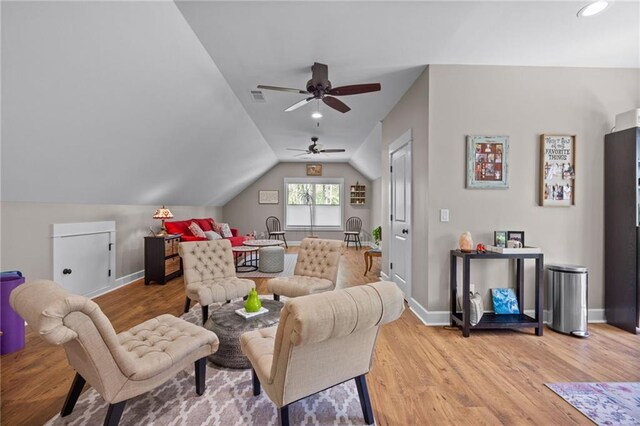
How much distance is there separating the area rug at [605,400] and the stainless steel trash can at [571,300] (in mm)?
827

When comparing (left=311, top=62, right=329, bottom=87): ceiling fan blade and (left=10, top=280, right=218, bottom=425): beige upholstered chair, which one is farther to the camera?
(left=311, top=62, right=329, bottom=87): ceiling fan blade

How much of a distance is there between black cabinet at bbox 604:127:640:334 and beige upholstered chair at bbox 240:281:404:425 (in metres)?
3.03

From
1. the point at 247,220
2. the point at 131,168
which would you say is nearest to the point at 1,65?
the point at 131,168

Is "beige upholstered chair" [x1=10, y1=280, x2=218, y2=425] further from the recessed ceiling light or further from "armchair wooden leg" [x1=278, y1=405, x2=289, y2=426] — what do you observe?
the recessed ceiling light

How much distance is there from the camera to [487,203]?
9.99ft

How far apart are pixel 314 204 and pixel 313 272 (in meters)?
6.17

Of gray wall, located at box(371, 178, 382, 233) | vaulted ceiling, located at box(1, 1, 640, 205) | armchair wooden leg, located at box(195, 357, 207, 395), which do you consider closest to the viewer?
armchair wooden leg, located at box(195, 357, 207, 395)

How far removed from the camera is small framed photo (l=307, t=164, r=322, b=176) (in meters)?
9.33

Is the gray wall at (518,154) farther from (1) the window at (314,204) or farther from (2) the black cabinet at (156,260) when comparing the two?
(1) the window at (314,204)

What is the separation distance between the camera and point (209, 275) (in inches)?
129

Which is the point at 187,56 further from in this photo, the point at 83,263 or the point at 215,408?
the point at 215,408

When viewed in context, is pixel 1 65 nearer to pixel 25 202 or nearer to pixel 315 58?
pixel 25 202

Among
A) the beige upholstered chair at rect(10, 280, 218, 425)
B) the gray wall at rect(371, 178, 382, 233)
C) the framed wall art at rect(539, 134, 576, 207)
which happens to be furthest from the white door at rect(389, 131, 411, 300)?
the gray wall at rect(371, 178, 382, 233)

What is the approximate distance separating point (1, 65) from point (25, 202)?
1.65 m
